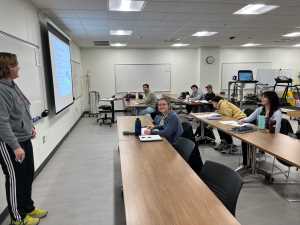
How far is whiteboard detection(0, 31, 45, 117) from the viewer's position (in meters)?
2.75

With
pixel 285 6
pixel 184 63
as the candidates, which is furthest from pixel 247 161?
pixel 184 63

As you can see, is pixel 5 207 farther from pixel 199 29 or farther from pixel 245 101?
pixel 245 101

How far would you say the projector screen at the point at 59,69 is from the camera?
4285 millimetres

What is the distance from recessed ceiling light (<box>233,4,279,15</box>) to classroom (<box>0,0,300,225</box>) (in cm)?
2

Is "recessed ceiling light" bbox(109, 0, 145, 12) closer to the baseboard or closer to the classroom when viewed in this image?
the classroom

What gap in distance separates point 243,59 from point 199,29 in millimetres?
5292

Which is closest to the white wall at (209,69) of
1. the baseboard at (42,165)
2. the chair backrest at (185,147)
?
the baseboard at (42,165)

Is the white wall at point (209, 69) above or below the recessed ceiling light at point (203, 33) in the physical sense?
below

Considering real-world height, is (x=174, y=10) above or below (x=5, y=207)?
above

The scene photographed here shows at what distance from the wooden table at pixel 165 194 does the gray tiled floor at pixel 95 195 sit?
0.84 m

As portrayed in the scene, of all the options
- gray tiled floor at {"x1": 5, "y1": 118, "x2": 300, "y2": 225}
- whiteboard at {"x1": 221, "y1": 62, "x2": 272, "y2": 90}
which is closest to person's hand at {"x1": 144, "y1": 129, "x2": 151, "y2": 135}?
gray tiled floor at {"x1": 5, "y1": 118, "x2": 300, "y2": 225}

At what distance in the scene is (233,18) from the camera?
4.96 metres

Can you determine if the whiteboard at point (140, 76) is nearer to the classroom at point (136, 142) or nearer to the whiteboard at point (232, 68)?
the whiteboard at point (232, 68)

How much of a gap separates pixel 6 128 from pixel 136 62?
8307 millimetres
